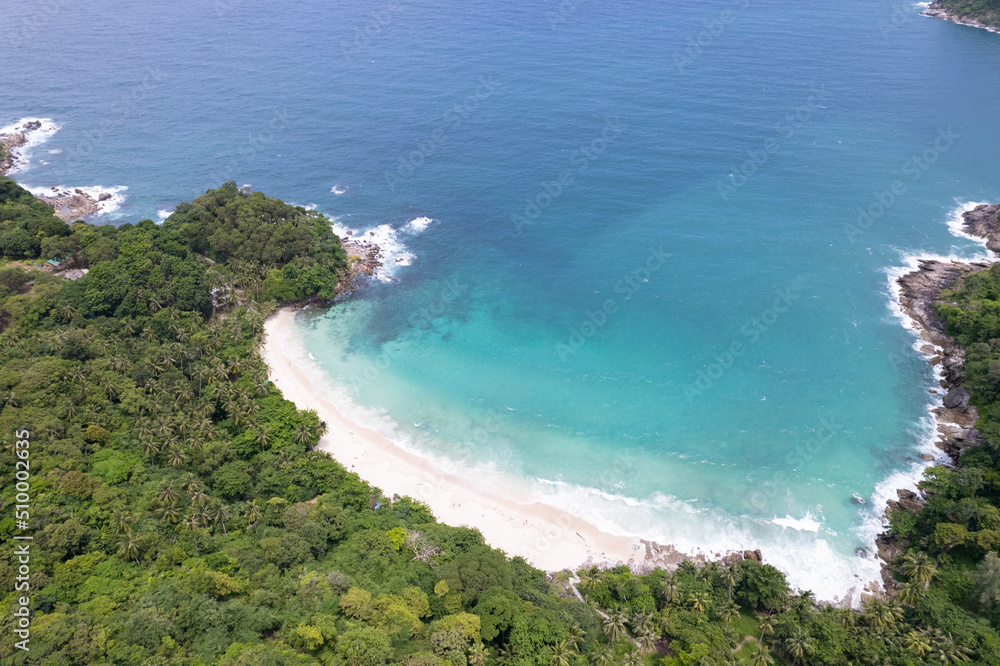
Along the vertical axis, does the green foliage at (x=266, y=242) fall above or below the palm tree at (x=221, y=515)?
above

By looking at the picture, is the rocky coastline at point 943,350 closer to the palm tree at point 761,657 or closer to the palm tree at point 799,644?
the palm tree at point 799,644

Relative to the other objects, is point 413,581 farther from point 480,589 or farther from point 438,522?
point 438,522

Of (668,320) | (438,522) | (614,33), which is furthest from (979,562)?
(614,33)

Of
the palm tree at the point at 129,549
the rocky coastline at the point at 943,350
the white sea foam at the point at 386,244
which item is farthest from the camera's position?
the white sea foam at the point at 386,244

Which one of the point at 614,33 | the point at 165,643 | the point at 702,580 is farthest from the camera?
the point at 614,33

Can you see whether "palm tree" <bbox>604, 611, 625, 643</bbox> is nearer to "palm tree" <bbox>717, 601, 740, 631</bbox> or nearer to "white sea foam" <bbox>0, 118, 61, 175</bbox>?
"palm tree" <bbox>717, 601, 740, 631</bbox>

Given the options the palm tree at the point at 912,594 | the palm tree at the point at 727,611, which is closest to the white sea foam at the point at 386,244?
the palm tree at the point at 727,611

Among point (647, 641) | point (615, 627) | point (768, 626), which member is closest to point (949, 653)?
point (768, 626)

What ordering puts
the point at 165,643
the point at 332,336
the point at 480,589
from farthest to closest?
the point at 332,336 < the point at 480,589 < the point at 165,643
